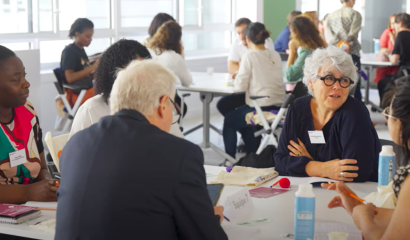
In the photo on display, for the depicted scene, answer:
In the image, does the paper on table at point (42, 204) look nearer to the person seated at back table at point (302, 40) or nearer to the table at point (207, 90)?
the table at point (207, 90)

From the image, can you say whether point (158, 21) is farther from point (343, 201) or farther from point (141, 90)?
point (141, 90)

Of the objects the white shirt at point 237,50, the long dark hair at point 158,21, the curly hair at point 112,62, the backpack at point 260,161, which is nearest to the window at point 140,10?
the long dark hair at point 158,21

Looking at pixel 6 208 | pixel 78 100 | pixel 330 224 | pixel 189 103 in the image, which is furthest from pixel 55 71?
pixel 330 224

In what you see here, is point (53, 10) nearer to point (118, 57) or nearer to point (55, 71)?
point (55, 71)

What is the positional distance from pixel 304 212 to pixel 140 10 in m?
6.73

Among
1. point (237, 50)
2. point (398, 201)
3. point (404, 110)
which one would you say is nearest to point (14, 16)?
point (237, 50)

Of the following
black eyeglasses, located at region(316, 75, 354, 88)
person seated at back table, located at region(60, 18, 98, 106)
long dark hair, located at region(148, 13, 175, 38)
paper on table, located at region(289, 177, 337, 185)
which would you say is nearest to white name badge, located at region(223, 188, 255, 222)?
paper on table, located at region(289, 177, 337, 185)

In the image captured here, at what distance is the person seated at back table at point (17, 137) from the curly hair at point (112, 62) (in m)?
0.36

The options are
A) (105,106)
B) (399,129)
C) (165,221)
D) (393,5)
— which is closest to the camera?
(165,221)

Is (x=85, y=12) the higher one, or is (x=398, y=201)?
(x=85, y=12)

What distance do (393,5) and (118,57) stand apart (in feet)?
32.6

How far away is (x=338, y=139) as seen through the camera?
9.91 feet

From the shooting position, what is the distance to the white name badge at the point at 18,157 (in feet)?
8.91

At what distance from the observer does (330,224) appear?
2178 millimetres
